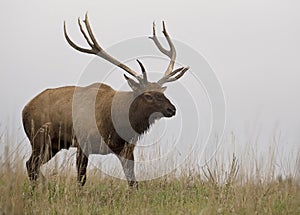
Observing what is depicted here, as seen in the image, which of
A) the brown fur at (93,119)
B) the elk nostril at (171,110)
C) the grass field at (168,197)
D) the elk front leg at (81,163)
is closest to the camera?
the grass field at (168,197)

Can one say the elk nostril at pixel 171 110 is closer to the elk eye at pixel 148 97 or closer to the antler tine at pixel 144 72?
the elk eye at pixel 148 97

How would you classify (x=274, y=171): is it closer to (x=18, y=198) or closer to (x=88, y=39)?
(x=18, y=198)

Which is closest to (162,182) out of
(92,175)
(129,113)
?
(92,175)

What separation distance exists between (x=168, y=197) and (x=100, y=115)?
8.69 ft

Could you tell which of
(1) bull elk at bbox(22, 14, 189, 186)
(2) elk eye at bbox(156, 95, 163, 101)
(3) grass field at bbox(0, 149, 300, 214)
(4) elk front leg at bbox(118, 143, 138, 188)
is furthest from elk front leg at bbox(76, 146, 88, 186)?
(2) elk eye at bbox(156, 95, 163, 101)

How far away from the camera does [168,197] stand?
593cm

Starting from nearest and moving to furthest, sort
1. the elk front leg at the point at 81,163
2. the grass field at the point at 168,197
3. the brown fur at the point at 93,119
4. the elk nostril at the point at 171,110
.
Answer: the grass field at the point at 168,197, the elk nostril at the point at 171,110, the elk front leg at the point at 81,163, the brown fur at the point at 93,119

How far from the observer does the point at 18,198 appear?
3957mm

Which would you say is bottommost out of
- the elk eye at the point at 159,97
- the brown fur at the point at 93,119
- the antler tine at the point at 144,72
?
the brown fur at the point at 93,119

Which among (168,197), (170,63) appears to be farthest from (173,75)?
(168,197)

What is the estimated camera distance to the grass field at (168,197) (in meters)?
4.21

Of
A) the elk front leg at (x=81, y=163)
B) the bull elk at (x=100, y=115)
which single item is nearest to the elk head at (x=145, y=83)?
the bull elk at (x=100, y=115)

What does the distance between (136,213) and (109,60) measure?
4391 millimetres

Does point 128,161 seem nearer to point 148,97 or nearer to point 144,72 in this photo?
point 148,97
